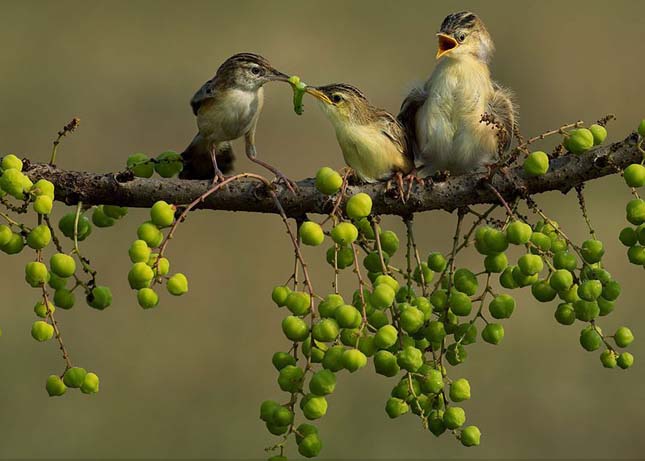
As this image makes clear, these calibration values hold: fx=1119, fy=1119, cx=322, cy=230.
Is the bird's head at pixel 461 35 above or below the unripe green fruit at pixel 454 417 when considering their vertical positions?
above

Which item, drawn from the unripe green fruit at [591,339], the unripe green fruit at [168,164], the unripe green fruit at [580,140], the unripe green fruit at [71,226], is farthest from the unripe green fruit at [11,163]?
the unripe green fruit at [591,339]

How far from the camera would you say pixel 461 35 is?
9.75 feet

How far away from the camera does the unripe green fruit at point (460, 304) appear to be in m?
2.11

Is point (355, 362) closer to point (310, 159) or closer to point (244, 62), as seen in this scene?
point (244, 62)

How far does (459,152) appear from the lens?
109 inches

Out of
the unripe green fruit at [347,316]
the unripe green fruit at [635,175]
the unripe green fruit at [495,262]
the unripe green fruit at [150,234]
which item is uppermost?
the unripe green fruit at [635,175]

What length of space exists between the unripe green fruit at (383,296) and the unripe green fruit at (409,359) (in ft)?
0.29

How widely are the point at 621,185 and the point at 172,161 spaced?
9328 mm

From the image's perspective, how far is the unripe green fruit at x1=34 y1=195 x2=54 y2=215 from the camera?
195 centimetres

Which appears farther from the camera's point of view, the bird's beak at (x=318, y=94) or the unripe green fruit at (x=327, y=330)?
the bird's beak at (x=318, y=94)

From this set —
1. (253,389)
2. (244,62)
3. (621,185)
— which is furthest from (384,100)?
(244,62)

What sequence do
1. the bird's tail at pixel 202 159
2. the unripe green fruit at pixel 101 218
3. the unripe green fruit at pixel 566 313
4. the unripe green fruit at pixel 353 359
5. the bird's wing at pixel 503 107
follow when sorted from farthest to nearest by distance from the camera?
the bird's tail at pixel 202 159, the bird's wing at pixel 503 107, the unripe green fruit at pixel 101 218, the unripe green fruit at pixel 566 313, the unripe green fruit at pixel 353 359

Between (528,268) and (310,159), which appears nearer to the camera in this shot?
(528,268)

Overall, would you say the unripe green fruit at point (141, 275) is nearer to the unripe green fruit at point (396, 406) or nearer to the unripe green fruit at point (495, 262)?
the unripe green fruit at point (396, 406)
